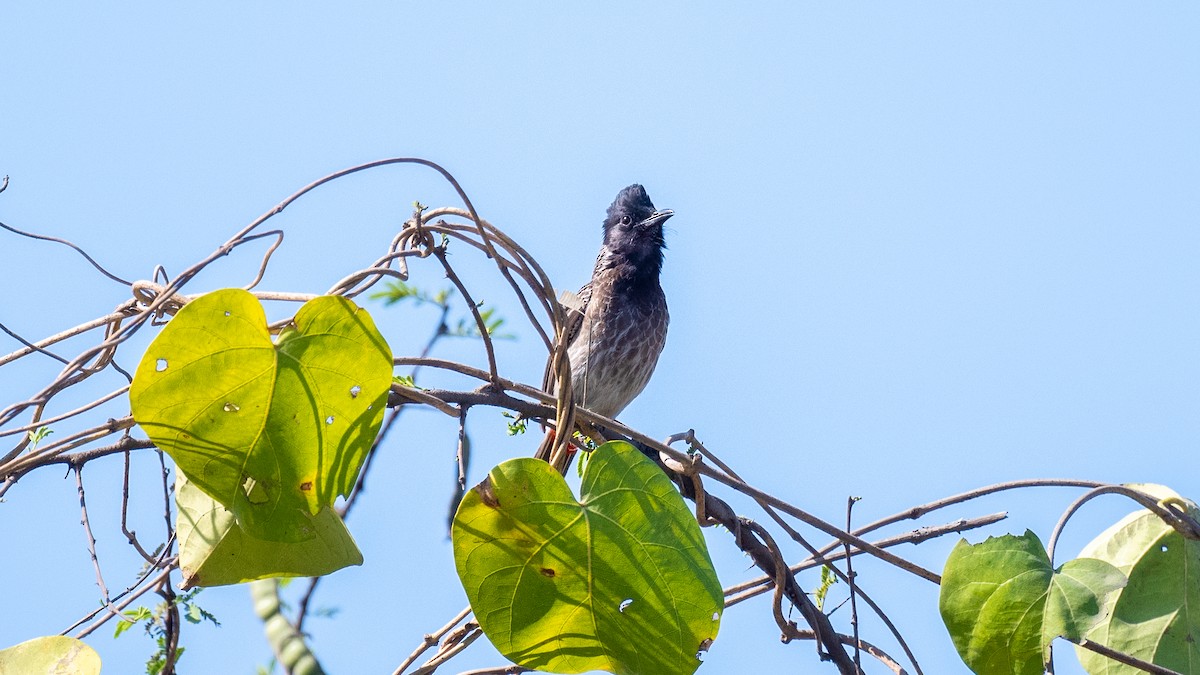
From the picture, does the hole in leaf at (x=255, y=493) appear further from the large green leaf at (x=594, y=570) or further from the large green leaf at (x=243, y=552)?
the large green leaf at (x=594, y=570)

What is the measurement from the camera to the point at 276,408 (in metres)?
1.78

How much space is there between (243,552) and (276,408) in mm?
297

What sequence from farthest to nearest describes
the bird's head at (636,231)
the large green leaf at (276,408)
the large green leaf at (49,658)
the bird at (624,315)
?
1. the bird's head at (636,231)
2. the bird at (624,315)
3. the large green leaf at (49,658)
4. the large green leaf at (276,408)

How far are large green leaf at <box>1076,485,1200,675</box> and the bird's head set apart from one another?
3668 millimetres

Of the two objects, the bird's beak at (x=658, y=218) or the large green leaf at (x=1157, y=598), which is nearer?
the large green leaf at (x=1157, y=598)

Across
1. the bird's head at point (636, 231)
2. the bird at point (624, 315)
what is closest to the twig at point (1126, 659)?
the bird at point (624, 315)

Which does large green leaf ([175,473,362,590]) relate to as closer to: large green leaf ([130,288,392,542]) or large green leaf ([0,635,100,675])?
large green leaf ([130,288,392,542])

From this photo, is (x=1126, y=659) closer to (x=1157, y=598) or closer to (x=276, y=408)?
(x=1157, y=598)

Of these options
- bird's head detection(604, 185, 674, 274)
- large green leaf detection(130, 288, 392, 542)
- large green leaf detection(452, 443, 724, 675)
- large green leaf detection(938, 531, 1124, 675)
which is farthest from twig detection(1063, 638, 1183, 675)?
bird's head detection(604, 185, 674, 274)

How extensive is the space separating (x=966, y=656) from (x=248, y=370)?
4.43 ft

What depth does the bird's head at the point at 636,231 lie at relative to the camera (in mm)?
5730

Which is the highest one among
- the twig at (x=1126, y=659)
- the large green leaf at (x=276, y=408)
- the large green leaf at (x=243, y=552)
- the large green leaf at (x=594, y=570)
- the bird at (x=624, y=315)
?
the bird at (x=624, y=315)

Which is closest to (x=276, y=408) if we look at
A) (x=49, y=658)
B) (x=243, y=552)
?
(x=243, y=552)

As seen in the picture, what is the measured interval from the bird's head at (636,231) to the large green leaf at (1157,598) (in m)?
3.67
